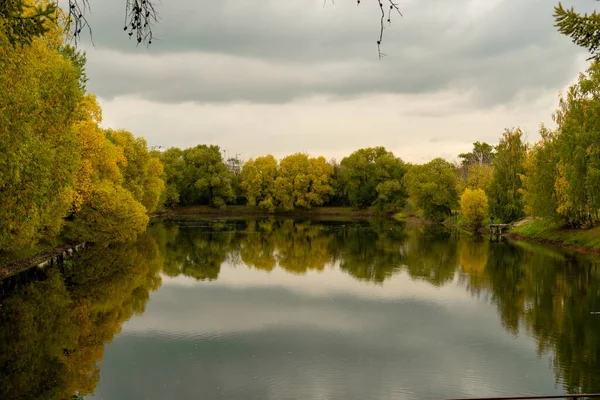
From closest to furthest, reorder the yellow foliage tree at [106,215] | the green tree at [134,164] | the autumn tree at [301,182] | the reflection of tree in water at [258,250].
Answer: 1. the yellow foliage tree at [106,215]
2. the reflection of tree in water at [258,250]
3. the green tree at [134,164]
4. the autumn tree at [301,182]

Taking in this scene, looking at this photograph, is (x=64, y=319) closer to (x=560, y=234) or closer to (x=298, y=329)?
(x=298, y=329)

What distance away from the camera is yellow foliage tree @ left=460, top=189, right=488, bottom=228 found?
200 feet

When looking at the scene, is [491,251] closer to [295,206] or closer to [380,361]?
[380,361]

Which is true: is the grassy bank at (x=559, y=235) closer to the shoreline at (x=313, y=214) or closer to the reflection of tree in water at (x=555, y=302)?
the shoreline at (x=313, y=214)

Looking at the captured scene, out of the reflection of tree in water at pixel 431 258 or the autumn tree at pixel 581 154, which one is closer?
the reflection of tree in water at pixel 431 258

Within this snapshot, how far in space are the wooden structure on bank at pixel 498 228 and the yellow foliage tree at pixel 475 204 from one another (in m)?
3.07

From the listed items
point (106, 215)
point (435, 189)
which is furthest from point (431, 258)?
point (435, 189)

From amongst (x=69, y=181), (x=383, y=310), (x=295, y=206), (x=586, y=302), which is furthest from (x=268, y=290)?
(x=295, y=206)

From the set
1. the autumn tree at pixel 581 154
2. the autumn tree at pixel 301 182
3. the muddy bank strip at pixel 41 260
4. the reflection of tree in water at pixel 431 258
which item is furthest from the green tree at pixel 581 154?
the autumn tree at pixel 301 182

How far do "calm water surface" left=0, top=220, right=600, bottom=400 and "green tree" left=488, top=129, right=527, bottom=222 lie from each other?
22.8m

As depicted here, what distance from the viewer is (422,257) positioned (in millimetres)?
38875

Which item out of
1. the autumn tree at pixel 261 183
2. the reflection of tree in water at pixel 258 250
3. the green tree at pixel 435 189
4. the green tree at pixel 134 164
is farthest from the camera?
the autumn tree at pixel 261 183

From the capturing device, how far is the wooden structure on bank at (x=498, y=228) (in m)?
56.7

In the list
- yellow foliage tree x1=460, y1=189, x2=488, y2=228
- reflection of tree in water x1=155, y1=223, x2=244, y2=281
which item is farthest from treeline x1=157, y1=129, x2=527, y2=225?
reflection of tree in water x1=155, y1=223, x2=244, y2=281
